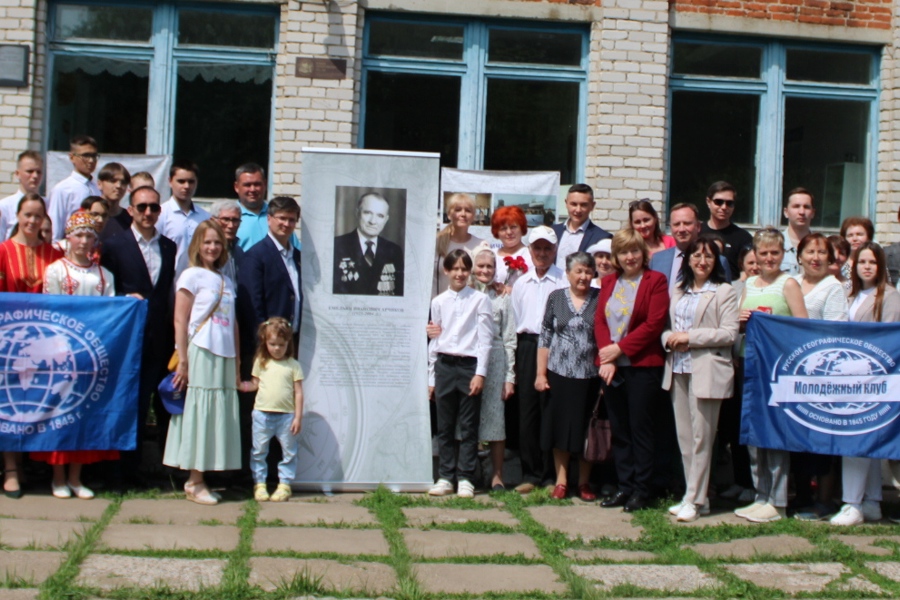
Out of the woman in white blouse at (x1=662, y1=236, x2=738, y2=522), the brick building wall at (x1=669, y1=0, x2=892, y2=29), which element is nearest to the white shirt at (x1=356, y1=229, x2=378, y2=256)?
the woman in white blouse at (x1=662, y1=236, x2=738, y2=522)

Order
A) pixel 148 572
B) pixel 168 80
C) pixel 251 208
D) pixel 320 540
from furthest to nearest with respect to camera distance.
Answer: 1. pixel 168 80
2. pixel 251 208
3. pixel 320 540
4. pixel 148 572

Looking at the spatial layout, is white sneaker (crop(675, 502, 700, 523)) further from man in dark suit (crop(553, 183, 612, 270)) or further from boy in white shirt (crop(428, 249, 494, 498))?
man in dark suit (crop(553, 183, 612, 270))

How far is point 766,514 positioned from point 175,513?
3624 millimetres

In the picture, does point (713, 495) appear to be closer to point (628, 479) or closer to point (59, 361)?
point (628, 479)

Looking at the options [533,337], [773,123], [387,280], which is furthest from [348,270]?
[773,123]

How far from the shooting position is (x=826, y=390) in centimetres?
693

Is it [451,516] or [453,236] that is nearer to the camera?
[451,516]

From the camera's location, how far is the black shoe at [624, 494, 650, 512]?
22.7 feet

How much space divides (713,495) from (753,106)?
17.0 feet

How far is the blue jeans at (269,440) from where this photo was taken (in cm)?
705

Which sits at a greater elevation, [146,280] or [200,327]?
[146,280]

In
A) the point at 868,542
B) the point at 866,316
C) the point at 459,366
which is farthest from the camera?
the point at 459,366

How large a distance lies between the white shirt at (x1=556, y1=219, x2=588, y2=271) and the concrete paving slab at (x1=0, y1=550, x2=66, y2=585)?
166 inches

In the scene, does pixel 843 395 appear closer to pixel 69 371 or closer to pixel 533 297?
pixel 533 297
